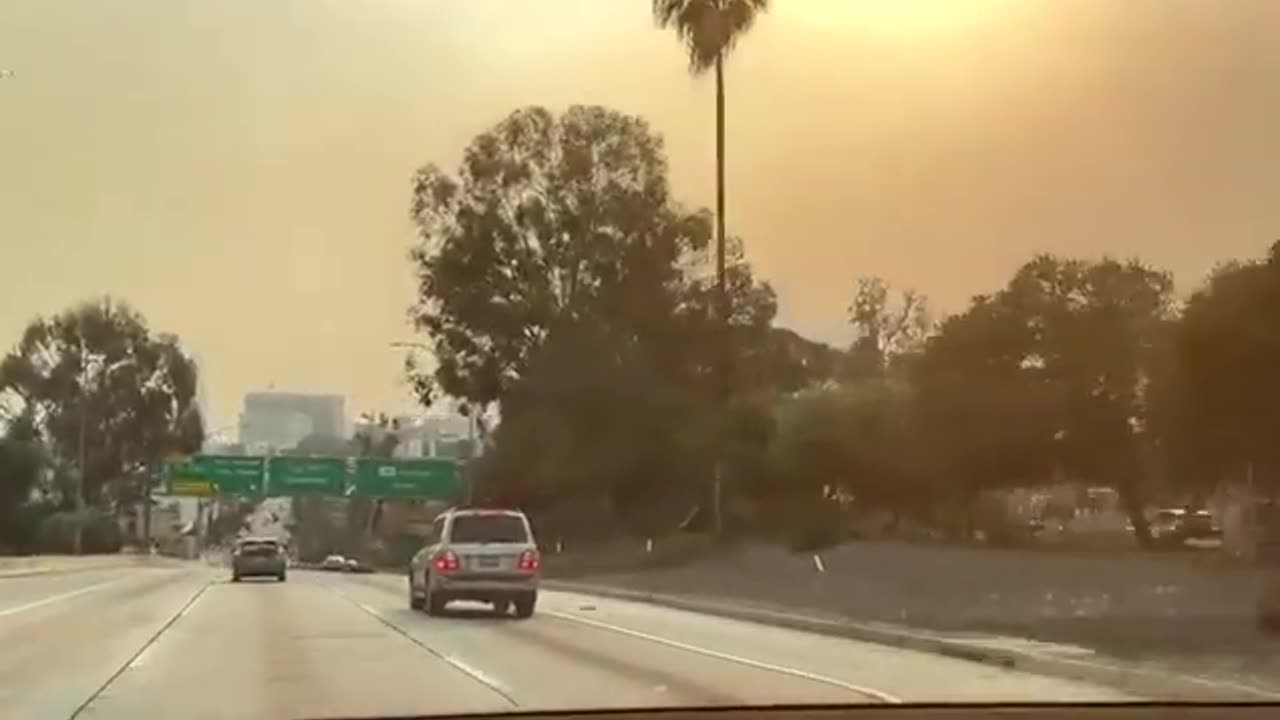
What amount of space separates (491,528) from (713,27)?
29053 mm

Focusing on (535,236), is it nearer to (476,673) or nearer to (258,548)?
(258,548)

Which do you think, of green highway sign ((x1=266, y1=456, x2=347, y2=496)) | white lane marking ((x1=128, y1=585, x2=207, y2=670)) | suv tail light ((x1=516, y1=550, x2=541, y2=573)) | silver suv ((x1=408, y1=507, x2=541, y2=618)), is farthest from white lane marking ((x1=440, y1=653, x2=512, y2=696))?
green highway sign ((x1=266, y1=456, x2=347, y2=496))

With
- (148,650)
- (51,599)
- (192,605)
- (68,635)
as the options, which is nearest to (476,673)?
(148,650)

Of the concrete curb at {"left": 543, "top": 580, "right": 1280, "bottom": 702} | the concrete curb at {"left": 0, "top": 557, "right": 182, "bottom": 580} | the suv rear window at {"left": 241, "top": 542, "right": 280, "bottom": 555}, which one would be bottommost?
the concrete curb at {"left": 543, "top": 580, "right": 1280, "bottom": 702}

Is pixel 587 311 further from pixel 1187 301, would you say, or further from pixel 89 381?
pixel 1187 301

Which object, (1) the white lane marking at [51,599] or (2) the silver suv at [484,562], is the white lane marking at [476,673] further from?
(1) the white lane marking at [51,599]

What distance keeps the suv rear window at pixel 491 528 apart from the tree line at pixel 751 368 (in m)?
16.2

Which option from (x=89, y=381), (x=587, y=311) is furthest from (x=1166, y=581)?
(x=89, y=381)

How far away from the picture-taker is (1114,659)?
74.6 ft

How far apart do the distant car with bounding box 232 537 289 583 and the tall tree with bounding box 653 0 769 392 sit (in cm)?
1777

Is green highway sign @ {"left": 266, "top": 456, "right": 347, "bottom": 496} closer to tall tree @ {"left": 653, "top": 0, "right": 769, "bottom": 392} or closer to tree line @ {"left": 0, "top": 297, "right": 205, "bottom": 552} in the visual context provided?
tree line @ {"left": 0, "top": 297, "right": 205, "bottom": 552}

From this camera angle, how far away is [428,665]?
22781 mm

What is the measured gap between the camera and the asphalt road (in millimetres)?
17844

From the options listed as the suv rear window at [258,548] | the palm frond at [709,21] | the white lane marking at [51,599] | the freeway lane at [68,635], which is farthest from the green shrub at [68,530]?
the palm frond at [709,21]
